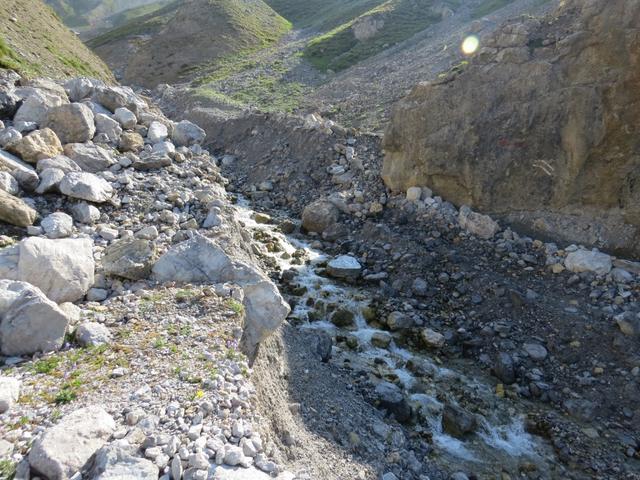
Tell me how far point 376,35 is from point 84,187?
5268 cm

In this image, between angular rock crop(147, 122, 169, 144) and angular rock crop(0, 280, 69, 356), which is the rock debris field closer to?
angular rock crop(0, 280, 69, 356)

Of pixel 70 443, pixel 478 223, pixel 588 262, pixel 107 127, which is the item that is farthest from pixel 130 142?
pixel 588 262

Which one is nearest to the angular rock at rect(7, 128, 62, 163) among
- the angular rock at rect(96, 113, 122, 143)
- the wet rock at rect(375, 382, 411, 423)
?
the angular rock at rect(96, 113, 122, 143)

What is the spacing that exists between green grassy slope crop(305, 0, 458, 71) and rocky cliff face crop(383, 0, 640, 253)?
3333 cm

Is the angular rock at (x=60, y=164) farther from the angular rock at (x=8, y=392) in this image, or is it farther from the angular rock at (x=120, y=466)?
the angular rock at (x=120, y=466)

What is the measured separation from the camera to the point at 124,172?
45.1 feet

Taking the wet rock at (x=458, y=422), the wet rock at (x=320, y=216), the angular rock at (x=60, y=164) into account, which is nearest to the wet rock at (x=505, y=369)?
the wet rock at (x=458, y=422)

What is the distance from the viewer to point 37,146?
1243 centimetres

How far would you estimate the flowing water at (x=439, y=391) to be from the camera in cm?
1034

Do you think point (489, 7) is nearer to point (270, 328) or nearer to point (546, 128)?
point (546, 128)

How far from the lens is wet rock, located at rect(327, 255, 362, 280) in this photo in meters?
16.6

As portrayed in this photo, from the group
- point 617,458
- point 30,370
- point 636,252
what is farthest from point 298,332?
point 636,252

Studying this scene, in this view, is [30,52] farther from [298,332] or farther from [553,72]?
[553,72]

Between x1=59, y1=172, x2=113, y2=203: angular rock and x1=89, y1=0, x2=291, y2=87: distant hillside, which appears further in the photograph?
x1=89, y1=0, x2=291, y2=87: distant hillside
